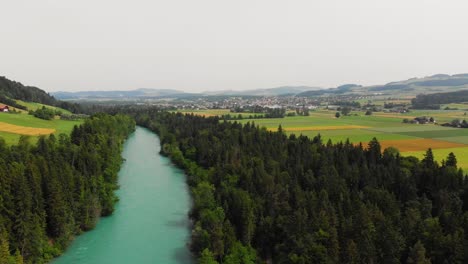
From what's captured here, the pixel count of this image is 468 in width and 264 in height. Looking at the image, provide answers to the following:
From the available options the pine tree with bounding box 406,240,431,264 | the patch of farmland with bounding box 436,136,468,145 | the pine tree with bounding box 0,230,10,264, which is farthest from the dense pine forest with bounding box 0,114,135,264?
the patch of farmland with bounding box 436,136,468,145

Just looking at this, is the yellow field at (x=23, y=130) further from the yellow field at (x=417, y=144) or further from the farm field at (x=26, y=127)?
→ the yellow field at (x=417, y=144)

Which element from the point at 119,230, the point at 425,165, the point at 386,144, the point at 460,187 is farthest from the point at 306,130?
the point at 119,230

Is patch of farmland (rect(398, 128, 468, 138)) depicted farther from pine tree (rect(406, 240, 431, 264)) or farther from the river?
pine tree (rect(406, 240, 431, 264))

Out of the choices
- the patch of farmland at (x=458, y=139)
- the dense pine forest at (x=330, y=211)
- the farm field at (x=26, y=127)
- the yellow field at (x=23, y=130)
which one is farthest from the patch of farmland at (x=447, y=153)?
the yellow field at (x=23, y=130)

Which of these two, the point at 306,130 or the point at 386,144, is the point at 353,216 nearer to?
the point at 386,144

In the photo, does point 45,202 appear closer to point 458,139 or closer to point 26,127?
point 26,127
